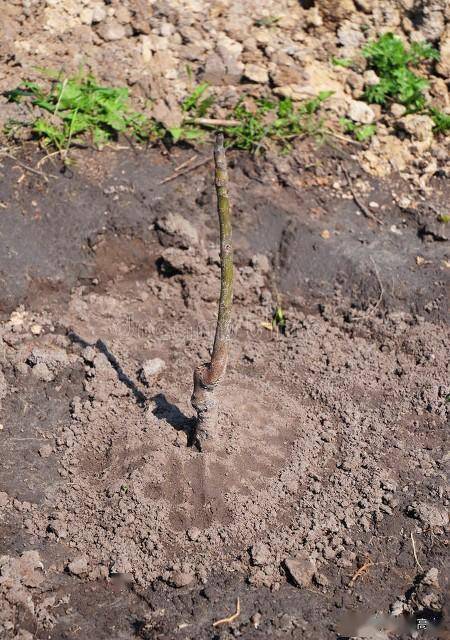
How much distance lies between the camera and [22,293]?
4410 mm

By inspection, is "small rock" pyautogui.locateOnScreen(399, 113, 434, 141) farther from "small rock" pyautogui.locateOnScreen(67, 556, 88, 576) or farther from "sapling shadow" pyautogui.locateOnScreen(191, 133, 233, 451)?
"small rock" pyautogui.locateOnScreen(67, 556, 88, 576)

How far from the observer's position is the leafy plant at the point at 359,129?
5242 millimetres

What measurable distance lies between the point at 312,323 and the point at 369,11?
254 centimetres

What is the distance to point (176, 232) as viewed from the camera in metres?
4.64

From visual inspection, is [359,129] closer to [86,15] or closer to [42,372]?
[86,15]

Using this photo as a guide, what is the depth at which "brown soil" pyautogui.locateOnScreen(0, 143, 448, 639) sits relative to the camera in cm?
338

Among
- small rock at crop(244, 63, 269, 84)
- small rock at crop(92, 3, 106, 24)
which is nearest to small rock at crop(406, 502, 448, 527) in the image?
small rock at crop(244, 63, 269, 84)

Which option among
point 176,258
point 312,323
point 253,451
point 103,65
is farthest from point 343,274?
point 103,65

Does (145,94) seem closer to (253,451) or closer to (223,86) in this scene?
(223,86)

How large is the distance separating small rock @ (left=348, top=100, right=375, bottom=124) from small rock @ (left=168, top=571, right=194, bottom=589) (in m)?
3.29

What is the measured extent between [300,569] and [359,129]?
306cm

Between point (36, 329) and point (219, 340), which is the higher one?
point (219, 340)

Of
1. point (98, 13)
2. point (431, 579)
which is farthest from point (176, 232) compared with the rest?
point (431, 579)

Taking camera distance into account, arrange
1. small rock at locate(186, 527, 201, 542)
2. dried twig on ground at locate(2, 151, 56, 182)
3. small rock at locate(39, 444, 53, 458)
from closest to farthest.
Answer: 1. small rock at locate(186, 527, 201, 542)
2. small rock at locate(39, 444, 53, 458)
3. dried twig on ground at locate(2, 151, 56, 182)
